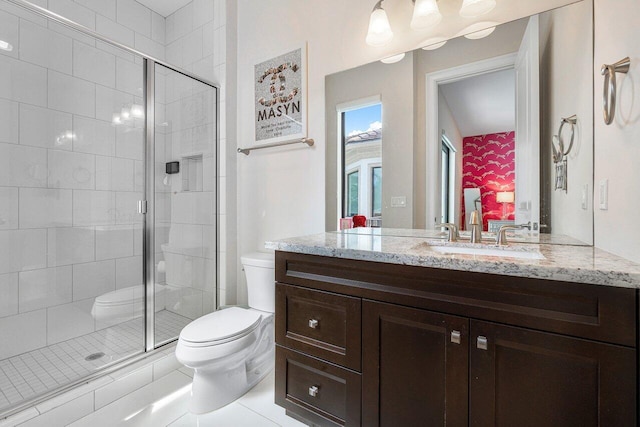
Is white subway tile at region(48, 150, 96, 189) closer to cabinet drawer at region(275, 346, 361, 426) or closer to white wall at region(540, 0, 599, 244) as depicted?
cabinet drawer at region(275, 346, 361, 426)

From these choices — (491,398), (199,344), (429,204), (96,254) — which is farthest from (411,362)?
(96,254)

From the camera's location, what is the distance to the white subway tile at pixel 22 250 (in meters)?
1.76

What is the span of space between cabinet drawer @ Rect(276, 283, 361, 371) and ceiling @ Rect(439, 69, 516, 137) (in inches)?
41.6

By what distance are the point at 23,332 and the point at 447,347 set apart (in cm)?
253

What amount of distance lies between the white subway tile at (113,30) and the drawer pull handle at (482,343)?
3.12 metres

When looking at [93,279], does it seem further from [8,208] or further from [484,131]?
[484,131]

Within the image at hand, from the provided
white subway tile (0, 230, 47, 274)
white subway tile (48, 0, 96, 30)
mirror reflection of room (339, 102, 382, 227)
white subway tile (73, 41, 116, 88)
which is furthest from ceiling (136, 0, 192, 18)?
white subway tile (0, 230, 47, 274)

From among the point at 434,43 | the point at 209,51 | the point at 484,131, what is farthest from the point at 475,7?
the point at 209,51

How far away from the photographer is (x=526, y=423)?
33.9 inches

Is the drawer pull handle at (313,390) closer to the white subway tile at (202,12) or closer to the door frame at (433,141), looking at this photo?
the door frame at (433,141)

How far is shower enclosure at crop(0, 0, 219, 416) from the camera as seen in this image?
1.78 meters

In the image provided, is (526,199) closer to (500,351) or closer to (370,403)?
(500,351)

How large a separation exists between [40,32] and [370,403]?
9.28 ft

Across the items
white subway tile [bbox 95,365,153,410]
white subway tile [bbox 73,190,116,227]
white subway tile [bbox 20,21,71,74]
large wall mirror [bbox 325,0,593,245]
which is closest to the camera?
large wall mirror [bbox 325,0,593,245]
